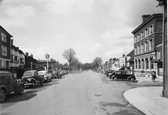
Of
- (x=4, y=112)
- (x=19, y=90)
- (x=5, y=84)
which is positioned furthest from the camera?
(x=19, y=90)

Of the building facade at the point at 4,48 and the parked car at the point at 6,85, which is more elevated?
the building facade at the point at 4,48

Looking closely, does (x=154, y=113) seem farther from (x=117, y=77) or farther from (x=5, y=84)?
(x=117, y=77)

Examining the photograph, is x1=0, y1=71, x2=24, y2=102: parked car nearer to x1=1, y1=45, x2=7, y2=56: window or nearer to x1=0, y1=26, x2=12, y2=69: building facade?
x1=0, y1=26, x2=12, y2=69: building facade

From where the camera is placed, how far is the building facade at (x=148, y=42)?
2702 cm

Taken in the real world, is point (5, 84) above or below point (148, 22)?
below

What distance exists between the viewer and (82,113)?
604cm

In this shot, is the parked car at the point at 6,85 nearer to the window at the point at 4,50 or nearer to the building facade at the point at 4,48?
the building facade at the point at 4,48

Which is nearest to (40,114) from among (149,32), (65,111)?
(65,111)

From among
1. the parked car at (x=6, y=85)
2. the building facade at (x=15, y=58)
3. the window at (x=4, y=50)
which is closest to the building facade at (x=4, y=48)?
the window at (x=4, y=50)

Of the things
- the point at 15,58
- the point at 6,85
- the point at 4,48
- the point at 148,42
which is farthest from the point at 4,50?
the point at 148,42

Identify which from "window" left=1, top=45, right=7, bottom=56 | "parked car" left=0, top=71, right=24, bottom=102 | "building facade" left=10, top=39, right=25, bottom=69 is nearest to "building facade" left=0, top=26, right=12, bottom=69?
"window" left=1, top=45, right=7, bottom=56

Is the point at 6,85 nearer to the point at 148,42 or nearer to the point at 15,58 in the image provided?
the point at 148,42

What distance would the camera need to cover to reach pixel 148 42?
30234 millimetres

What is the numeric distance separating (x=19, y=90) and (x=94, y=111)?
269 inches
